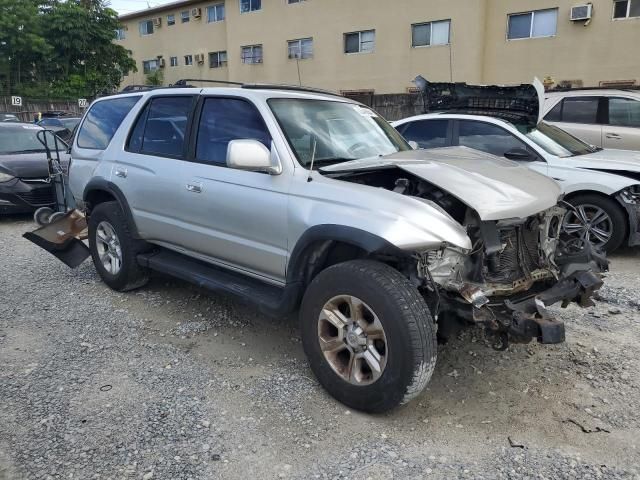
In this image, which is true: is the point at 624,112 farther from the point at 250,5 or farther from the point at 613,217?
the point at 250,5

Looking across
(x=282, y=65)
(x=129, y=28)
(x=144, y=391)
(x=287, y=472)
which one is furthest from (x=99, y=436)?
(x=129, y=28)

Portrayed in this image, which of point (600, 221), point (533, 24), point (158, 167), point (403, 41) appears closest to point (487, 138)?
point (600, 221)

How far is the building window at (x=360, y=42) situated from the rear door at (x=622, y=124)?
13.7m

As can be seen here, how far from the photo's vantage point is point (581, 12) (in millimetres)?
16078

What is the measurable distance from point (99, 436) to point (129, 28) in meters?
34.9

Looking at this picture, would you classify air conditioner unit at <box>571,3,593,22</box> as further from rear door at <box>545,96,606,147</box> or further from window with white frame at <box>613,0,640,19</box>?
rear door at <box>545,96,606,147</box>

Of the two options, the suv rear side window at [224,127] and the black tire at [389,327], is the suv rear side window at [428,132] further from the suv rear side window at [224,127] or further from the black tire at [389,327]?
the black tire at [389,327]

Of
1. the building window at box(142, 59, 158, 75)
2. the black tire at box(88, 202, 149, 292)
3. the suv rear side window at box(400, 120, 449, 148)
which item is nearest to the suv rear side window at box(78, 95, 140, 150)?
the black tire at box(88, 202, 149, 292)

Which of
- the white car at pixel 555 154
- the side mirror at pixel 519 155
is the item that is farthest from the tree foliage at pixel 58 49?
the side mirror at pixel 519 155

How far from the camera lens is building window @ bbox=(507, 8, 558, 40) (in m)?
16.9

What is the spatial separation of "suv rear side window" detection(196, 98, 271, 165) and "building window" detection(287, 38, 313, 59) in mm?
20241

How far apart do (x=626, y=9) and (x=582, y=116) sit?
9.60m

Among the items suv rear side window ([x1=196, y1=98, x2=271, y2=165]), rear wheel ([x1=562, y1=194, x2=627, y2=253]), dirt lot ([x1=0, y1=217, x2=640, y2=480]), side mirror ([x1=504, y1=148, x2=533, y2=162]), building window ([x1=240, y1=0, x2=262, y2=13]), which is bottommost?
dirt lot ([x1=0, y1=217, x2=640, y2=480])

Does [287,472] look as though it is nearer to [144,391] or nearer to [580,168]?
[144,391]
